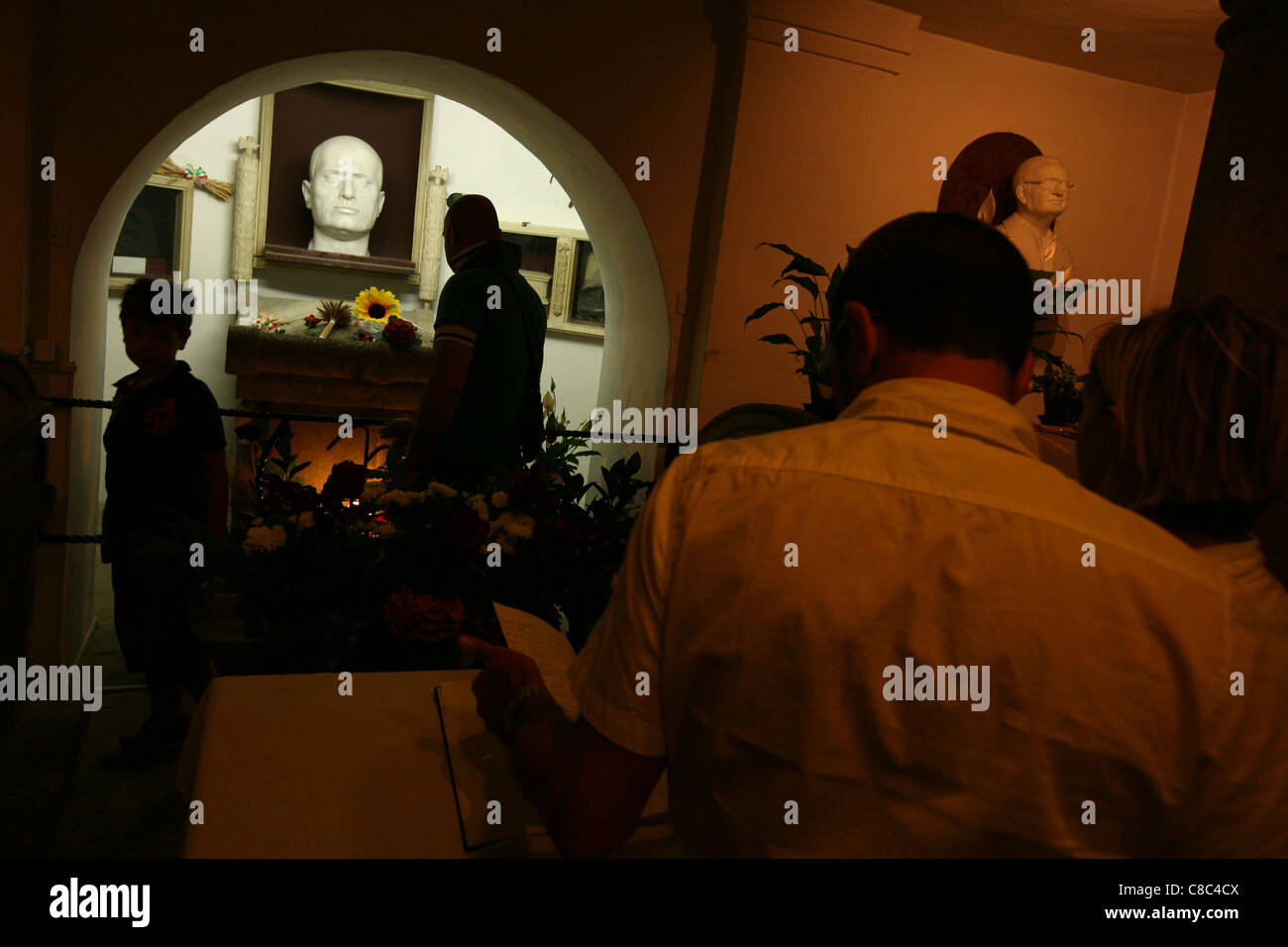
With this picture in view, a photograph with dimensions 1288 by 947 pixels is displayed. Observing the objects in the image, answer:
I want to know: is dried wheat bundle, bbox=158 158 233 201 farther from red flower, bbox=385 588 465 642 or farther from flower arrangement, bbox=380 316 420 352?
red flower, bbox=385 588 465 642

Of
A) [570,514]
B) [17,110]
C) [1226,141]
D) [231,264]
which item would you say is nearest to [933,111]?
[1226,141]

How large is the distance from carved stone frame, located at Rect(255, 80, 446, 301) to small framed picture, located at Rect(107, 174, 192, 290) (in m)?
0.52

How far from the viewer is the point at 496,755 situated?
49.4 inches

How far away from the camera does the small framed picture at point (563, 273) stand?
27.6 ft

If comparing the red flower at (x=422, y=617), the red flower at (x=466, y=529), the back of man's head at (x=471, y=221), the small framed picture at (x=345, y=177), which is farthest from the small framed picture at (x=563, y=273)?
the red flower at (x=422, y=617)

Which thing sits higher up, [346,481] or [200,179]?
[200,179]

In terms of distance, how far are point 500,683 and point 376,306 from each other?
6440mm

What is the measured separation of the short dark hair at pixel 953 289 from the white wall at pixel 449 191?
7355mm

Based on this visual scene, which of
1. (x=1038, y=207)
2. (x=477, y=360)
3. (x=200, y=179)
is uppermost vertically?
(x=200, y=179)

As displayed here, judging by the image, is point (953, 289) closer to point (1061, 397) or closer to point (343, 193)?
point (1061, 397)

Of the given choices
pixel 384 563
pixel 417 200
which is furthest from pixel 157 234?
pixel 384 563

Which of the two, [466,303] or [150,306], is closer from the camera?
[150,306]
